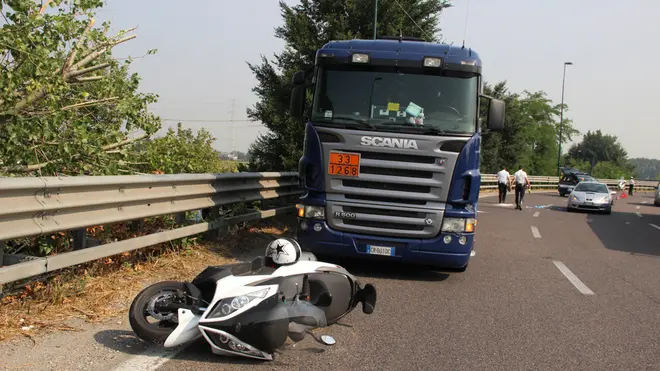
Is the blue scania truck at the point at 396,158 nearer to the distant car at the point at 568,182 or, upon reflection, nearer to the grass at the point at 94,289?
the grass at the point at 94,289

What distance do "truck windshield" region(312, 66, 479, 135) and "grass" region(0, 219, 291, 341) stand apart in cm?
254

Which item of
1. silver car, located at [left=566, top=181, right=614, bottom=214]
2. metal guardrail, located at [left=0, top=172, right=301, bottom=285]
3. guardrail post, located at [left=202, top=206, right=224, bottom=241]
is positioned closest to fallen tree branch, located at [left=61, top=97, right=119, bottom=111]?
metal guardrail, located at [left=0, top=172, right=301, bottom=285]

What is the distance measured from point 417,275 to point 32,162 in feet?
16.6

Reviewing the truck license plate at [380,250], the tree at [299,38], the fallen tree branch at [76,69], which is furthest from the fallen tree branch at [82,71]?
the tree at [299,38]

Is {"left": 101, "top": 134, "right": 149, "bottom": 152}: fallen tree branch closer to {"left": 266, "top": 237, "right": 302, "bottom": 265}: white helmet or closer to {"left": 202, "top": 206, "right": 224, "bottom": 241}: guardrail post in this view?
{"left": 202, "top": 206, "right": 224, "bottom": 241}: guardrail post

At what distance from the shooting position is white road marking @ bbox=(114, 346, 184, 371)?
4053mm

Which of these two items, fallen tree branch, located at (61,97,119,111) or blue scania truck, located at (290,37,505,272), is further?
blue scania truck, located at (290,37,505,272)

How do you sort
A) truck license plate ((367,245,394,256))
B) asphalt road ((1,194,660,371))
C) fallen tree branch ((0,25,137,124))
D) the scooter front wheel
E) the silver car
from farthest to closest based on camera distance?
1. the silver car
2. truck license plate ((367,245,394,256))
3. fallen tree branch ((0,25,137,124))
4. asphalt road ((1,194,660,371))
5. the scooter front wheel

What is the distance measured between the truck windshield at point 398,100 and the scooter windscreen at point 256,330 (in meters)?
4.03

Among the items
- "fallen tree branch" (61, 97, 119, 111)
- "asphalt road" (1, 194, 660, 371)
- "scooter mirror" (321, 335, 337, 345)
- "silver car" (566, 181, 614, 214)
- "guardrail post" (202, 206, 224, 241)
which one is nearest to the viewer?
"asphalt road" (1, 194, 660, 371)

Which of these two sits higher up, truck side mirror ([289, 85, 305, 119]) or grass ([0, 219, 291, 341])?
truck side mirror ([289, 85, 305, 119])

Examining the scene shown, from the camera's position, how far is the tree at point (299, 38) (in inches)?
780

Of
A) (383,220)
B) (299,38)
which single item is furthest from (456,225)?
(299,38)

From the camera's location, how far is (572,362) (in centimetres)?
466
